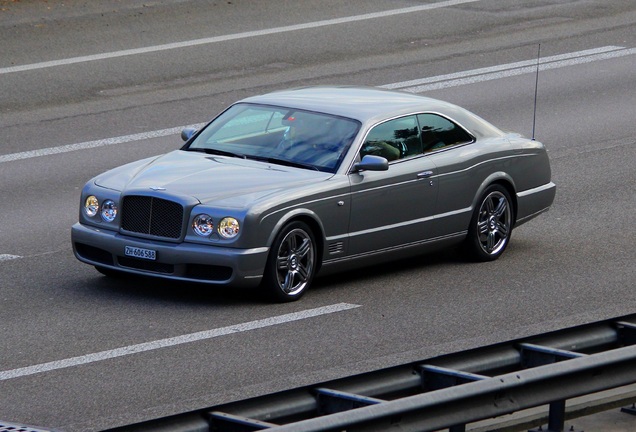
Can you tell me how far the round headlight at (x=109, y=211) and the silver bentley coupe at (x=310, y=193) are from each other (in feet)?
0.04

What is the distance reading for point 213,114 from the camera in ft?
58.4

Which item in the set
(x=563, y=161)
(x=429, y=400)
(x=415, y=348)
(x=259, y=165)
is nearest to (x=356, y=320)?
(x=415, y=348)

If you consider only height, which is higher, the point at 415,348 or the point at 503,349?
the point at 503,349

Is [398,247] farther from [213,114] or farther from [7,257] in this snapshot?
[213,114]

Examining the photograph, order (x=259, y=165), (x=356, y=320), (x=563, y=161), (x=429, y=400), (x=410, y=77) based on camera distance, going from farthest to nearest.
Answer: (x=410, y=77), (x=563, y=161), (x=259, y=165), (x=356, y=320), (x=429, y=400)

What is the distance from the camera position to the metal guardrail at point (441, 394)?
6258mm

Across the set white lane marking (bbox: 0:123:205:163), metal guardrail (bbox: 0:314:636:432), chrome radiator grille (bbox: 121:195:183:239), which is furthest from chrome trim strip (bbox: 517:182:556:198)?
white lane marking (bbox: 0:123:205:163)

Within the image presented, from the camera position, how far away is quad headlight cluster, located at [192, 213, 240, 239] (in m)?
10.3

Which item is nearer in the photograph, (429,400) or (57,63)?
(429,400)

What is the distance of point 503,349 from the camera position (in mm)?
7445

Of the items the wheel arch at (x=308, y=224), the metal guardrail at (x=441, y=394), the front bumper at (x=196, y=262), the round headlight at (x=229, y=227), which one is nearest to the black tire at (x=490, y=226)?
the wheel arch at (x=308, y=224)

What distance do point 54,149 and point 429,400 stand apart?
34.3ft

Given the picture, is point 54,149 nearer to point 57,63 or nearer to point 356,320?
point 57,63

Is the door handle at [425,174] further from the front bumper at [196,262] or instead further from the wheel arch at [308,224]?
the front bumper at [196,262]
